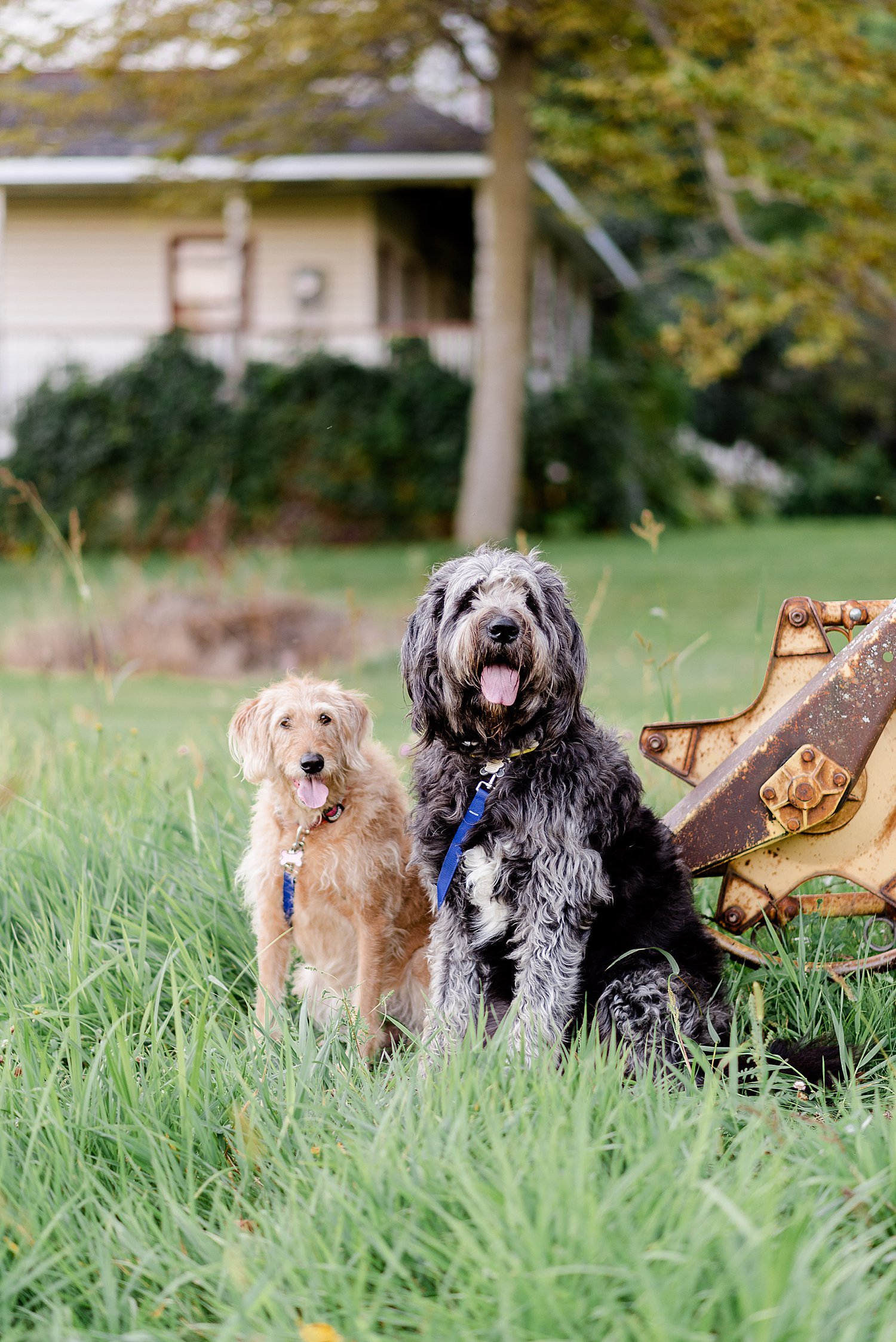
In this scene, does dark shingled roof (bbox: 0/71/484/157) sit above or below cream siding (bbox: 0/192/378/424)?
above

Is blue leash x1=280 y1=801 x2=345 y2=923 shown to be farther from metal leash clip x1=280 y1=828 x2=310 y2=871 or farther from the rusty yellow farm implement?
the rusty yellow farm implement

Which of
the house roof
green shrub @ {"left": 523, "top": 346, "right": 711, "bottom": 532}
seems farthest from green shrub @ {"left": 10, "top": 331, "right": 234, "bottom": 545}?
green shrub @ {"left": 523, "top": 346, "right": 711, "bottom": 532}

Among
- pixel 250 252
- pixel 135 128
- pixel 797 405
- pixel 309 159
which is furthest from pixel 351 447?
pixel 797 405

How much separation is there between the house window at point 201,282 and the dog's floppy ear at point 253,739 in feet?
63.8

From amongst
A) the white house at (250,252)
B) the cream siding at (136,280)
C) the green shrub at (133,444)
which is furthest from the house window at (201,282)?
the green shrub at (133,444)

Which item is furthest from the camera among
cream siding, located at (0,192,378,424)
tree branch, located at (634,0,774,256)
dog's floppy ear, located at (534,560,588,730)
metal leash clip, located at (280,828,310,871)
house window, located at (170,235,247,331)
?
house window, located at (170,235,247,331)

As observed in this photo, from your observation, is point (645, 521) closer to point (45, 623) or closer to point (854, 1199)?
point (854, 1199)

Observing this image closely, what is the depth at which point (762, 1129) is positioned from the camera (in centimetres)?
252

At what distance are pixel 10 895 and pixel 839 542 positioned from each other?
17985 millimetres

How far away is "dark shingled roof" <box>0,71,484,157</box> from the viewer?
14234 millimetres

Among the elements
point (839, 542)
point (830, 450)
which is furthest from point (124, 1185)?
point (830, 450)

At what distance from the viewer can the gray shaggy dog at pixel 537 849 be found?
120 inches

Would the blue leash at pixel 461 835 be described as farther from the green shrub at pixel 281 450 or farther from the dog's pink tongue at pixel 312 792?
the green shrub at pixel 281 450

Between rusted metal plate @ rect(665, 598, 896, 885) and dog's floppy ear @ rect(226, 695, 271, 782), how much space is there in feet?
3.58
